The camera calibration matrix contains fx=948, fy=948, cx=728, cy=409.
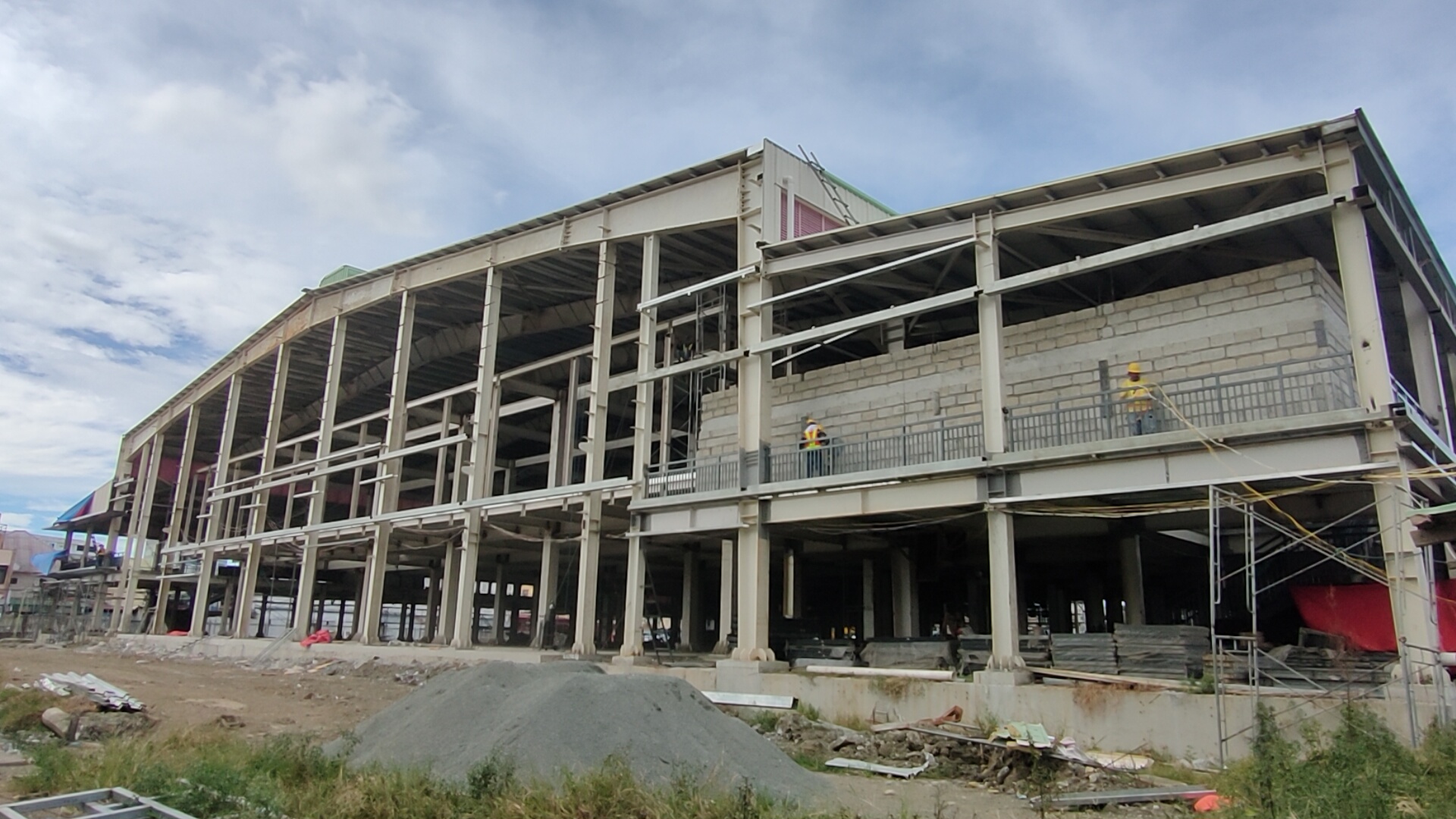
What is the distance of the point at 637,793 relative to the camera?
8.73 m

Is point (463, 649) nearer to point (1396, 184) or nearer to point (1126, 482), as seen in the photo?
point (1126, 482)

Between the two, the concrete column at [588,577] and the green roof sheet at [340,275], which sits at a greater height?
the green roof sheet at [340,275]

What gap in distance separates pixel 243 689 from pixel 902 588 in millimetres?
17135

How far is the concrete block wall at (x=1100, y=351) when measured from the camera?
16562mm

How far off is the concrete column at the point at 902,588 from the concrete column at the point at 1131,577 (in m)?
5.15

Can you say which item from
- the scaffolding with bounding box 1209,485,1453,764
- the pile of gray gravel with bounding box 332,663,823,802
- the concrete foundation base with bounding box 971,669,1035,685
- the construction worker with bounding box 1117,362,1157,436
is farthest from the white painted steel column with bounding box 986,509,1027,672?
the pile of gray gravel with bounding box 332,663,823,802

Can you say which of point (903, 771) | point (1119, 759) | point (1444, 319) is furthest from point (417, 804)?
point (1444, 319)

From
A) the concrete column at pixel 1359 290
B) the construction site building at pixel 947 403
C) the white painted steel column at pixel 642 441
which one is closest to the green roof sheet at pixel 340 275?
the construction site building at pixel 947 403

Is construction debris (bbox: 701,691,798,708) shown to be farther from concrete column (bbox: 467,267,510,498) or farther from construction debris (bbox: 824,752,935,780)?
concrete column (bbox: 467,267,510,498)

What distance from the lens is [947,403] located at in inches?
825

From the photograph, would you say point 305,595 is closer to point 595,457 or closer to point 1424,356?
point 595,457

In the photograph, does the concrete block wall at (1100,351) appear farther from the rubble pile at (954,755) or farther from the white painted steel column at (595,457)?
the rubble pile at (954,755)

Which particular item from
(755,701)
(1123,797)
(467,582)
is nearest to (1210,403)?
(1123,797)

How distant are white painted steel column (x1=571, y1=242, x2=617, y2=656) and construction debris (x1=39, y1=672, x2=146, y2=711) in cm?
977
